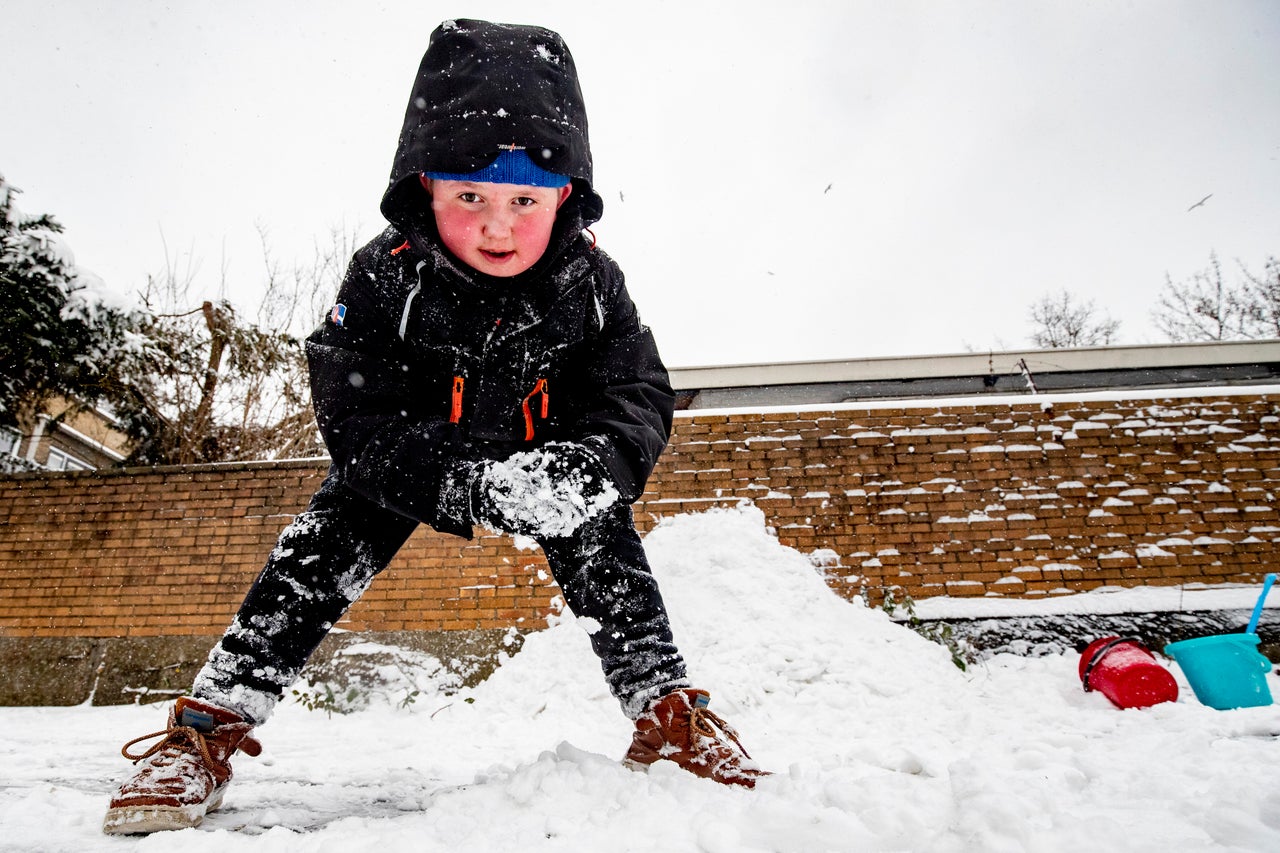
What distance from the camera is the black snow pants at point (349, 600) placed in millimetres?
1421

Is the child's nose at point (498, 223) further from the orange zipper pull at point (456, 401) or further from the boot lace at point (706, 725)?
the boot lace at point (706, 725)

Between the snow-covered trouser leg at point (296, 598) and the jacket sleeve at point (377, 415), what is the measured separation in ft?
0.49

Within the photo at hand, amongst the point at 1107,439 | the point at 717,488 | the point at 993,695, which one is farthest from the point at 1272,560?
the point at 717,488

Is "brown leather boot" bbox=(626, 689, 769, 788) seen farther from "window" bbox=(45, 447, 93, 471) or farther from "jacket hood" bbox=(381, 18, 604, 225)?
"window" bbox=(45, 447, 93, 471)

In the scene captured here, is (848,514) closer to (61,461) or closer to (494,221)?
(494,221)

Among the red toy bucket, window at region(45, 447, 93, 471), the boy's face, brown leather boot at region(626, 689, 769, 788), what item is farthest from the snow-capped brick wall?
window at region(45, 447, 93, 471)

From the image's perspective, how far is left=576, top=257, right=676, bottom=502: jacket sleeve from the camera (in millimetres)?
1456

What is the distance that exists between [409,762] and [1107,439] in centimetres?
516

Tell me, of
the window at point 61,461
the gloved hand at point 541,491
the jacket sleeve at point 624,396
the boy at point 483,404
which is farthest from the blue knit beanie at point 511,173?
the window at point 61,461

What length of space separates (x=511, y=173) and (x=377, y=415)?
2.03ft

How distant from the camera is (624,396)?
1.58 meters

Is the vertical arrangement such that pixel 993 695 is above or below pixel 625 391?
below

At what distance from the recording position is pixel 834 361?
6.15 m

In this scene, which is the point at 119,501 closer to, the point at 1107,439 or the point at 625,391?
the point at 625,391
